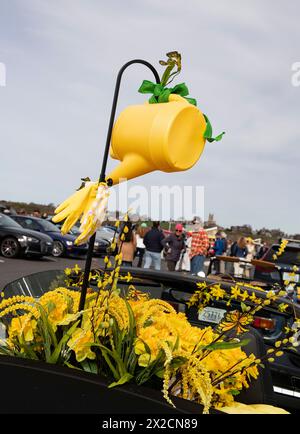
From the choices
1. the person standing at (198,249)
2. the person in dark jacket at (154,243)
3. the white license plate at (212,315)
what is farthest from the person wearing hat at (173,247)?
the white license plate at (212,315)

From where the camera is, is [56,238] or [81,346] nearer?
[81,346]

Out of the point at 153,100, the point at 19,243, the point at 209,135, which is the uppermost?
the point at 153,100

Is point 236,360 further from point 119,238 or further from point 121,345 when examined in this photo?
point 119,238

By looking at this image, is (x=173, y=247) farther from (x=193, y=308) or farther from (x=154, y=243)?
(x=193, y=308)

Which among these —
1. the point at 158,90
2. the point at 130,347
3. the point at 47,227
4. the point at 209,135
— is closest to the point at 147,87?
the point at 158,90

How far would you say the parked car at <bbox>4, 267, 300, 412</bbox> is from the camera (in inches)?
97.3

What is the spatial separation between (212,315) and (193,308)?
16cm

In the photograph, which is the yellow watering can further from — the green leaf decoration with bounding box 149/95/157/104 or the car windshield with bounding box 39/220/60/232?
the car windshield with bounding box 39/220/60/232

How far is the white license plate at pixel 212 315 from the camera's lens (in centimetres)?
325

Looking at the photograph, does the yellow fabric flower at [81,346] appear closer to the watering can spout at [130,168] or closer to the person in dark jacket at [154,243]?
the watering can spout at [130,168]

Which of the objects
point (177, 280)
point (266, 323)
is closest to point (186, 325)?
point (177, 280)

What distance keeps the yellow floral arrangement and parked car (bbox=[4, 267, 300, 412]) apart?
537 mm

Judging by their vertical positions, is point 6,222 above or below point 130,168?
below

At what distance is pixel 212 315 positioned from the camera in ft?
10.8
